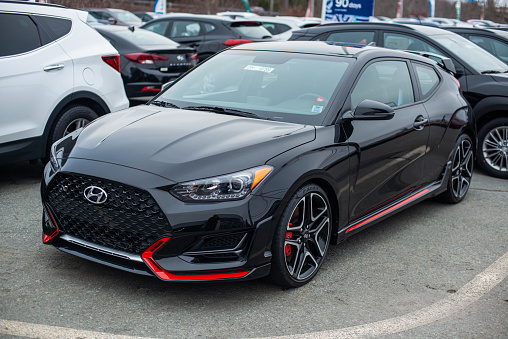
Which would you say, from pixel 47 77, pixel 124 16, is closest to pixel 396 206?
pixel 47 77

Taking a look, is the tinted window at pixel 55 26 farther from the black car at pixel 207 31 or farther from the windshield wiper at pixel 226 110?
the black car at pixel 207 31

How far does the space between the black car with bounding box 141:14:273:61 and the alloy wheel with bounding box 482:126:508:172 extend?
732 centimetres

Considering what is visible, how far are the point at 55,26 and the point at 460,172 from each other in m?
4.50

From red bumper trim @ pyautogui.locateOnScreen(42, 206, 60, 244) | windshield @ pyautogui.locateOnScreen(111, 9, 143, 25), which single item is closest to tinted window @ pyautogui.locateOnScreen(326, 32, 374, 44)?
red bumper trim @ pyautogui.locateOnScreen(42, 206, 60, 244)

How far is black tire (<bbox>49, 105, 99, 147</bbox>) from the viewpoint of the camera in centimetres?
630

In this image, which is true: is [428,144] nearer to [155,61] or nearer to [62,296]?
[62,296]

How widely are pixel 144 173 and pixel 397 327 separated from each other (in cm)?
173

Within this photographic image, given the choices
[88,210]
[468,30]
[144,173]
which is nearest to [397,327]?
[144,173]

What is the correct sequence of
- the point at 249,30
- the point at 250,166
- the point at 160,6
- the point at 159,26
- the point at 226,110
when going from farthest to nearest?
1. the point at 160,6
2. the point at 159,26
3. the point at 249,30
4. the point at 226,110
5. the point at 250,166

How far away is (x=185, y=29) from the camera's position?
1482 centimetres

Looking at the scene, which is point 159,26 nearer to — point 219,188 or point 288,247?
point 288,247

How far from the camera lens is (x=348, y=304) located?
3.90 meters

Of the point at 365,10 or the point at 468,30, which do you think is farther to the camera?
the point at 365,10

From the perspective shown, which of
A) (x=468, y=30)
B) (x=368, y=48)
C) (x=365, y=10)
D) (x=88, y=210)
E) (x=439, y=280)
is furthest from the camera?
(x=365, y=10)
